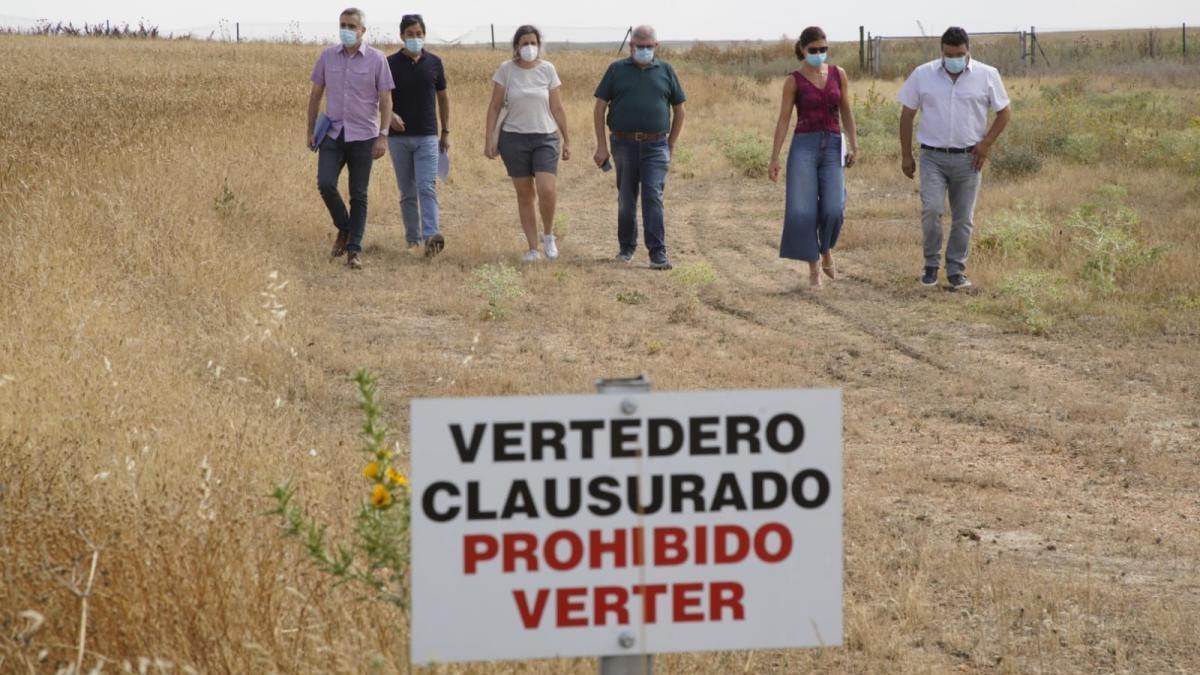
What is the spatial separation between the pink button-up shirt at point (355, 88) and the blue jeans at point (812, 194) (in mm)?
2992

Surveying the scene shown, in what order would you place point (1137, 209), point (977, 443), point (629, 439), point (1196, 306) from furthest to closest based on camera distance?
point (1137, 209)
point (1196, 306)
point (977, 443)
point (629, 439)

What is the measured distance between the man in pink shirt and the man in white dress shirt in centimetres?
372

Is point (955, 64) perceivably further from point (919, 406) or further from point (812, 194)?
point (919, 406)

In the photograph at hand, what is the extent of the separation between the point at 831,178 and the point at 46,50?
35849mm

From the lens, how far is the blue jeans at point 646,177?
38.8 feet

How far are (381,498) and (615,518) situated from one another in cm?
75

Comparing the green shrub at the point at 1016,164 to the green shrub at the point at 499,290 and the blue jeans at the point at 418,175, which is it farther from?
the green shrub at the point at 499,290

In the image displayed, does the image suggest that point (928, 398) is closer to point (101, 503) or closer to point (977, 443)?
point (977, 443)

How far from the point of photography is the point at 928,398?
7.93m

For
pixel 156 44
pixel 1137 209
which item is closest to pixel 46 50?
pixel 156 44

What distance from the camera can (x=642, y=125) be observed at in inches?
457

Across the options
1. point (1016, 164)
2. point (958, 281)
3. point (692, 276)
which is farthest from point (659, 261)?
point (1016, 164)

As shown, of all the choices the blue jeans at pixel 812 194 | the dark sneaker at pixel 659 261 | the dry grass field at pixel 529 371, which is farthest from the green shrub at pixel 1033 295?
the dark sneaker at pixel 659 261

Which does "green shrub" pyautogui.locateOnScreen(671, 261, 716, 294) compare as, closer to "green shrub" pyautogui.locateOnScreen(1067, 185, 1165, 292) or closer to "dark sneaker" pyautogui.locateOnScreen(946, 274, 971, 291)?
"dark sneaker" pyautogui.locateOnScreen(946, 274, 971, 291)
